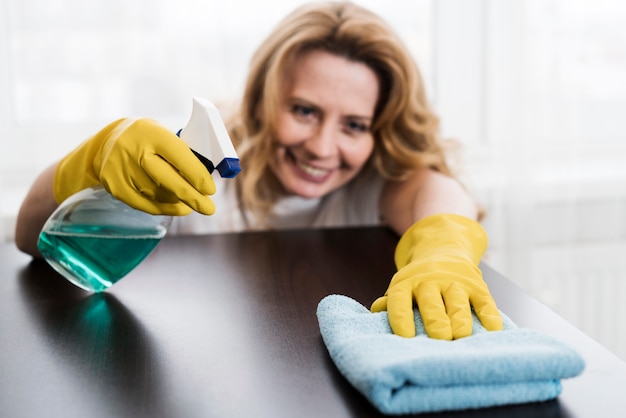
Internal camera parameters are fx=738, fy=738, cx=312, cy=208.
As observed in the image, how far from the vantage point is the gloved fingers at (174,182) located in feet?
2.58

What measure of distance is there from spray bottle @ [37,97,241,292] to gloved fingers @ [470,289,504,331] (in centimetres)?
37

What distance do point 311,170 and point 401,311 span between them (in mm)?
718

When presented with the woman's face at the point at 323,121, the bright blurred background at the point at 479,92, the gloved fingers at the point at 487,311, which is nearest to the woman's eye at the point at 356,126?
the woman's face at the point at 323,121

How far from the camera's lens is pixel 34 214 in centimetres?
108

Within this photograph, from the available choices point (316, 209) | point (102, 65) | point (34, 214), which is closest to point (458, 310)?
point (34, 214)

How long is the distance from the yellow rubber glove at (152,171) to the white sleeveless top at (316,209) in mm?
627

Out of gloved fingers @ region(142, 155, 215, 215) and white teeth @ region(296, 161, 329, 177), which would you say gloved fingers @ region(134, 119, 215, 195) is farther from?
white teeth @ region(296, 161, 329, 177)

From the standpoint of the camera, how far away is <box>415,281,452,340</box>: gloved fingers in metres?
0.65

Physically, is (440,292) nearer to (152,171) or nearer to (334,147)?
(152,171)

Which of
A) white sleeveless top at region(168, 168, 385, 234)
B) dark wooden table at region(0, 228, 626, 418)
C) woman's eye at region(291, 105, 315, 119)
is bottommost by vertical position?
white sleeveless top at region(168, 168, 385, 234)

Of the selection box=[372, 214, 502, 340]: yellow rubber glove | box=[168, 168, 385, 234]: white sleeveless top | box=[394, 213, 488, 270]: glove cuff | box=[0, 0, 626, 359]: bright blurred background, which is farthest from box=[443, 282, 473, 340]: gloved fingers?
box=[0, 0, 626, 359]: bright blurred background

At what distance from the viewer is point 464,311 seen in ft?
2.25

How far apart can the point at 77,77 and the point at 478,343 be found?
1225 millimetres

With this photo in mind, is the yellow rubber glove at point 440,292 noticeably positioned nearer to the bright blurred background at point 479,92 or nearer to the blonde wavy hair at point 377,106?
the blonde wavy hair at point 377,106
